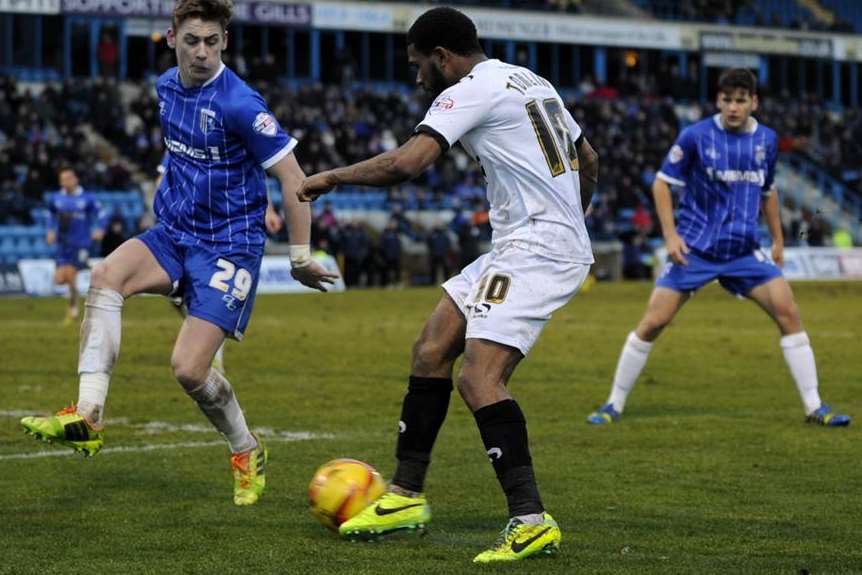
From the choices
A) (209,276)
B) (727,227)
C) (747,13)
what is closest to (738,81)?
(727,227)

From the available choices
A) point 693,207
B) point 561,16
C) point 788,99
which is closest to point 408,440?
point 693,207

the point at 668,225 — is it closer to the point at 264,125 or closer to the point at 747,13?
→ the point at 264,125

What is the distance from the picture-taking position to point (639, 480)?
28.4ft

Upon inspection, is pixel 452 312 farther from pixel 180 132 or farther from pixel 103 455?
pixel 103 455

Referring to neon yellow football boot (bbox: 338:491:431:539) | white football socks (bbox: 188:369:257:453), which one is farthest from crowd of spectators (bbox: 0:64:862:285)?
neon yellow football boot (bbox: 338:491:431:539)

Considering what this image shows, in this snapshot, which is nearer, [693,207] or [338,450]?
[338,450]

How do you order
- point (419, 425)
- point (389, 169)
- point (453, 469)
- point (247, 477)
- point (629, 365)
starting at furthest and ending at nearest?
point (629, 365), point (453, 469), point (247, 477), point (419, 425), point (389, 169)

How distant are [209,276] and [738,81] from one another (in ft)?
16.0

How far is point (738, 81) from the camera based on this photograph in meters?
11.2

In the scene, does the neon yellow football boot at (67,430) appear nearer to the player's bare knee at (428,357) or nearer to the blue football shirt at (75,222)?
the player's bare knee at (428,357)

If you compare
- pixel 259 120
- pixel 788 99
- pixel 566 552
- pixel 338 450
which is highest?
pixel 259 120

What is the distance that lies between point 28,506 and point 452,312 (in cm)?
227

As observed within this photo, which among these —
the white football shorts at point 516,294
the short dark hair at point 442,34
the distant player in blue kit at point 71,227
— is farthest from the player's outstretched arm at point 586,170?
the distant player in blue kit at point 71,227

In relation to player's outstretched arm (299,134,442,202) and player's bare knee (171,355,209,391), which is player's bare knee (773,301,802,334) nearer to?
player's bare knee (171,355,209,391)
